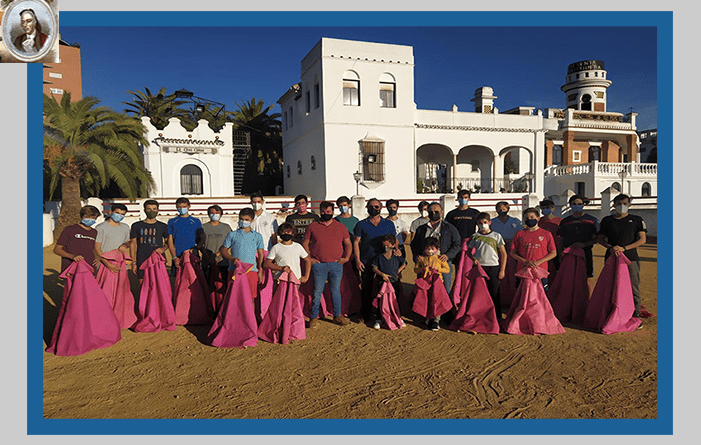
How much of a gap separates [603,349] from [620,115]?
28.7 metres

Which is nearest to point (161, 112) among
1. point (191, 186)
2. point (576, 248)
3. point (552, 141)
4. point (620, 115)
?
point (191, 186)

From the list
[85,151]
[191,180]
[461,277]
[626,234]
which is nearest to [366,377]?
[461,277]

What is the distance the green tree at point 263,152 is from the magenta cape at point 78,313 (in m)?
23.8

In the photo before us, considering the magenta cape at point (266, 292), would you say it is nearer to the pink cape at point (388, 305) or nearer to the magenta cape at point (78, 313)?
the pink cape at point (388, 305)

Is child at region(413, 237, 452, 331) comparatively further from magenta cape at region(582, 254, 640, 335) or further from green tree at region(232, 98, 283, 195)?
green tree at region(232, 98, 283, 195)

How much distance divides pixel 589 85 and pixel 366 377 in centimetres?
3381

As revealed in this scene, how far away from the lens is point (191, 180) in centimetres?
2114

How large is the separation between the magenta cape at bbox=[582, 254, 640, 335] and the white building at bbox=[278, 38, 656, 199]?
13.4 m

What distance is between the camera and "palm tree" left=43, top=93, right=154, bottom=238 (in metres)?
13.2

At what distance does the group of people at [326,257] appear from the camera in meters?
5.22

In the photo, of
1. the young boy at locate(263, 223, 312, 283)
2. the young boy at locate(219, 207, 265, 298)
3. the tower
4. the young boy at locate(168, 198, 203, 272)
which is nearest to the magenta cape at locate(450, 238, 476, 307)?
the young boy at locate(263, 223, 312, 283)

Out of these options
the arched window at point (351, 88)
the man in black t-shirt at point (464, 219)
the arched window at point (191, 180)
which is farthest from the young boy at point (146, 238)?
the arched window at point (191, 180)

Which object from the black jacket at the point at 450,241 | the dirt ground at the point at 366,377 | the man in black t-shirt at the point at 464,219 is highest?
the man in black t-shirt at the point at 464,219

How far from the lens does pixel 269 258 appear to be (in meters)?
5.20
